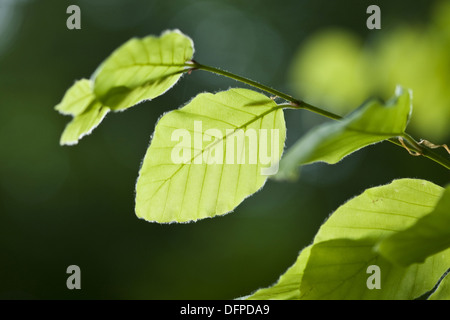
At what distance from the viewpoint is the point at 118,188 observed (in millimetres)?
10172

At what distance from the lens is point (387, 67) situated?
1.55 meters

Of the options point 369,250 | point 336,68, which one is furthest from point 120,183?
point 369,250

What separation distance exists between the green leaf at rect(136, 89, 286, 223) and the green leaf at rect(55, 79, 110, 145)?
0.35 feet

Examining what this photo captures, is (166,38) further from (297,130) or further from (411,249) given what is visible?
(297,130)

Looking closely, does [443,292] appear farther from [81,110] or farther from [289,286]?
[81,110]

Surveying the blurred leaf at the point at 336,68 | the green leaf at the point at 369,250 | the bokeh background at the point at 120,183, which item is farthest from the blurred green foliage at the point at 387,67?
the bokeh background at the point at 120,183

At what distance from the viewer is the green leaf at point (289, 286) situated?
705 mm

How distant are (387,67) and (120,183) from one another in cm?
906

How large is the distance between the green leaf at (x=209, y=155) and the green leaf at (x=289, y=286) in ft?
0.40

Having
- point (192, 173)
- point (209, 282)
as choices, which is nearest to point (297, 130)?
point (209, 282)

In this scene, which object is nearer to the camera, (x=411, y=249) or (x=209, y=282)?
(x=411, y=249)

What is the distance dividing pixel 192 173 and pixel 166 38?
0.72 feet

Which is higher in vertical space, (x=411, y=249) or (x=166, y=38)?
(x=166, y=38)
